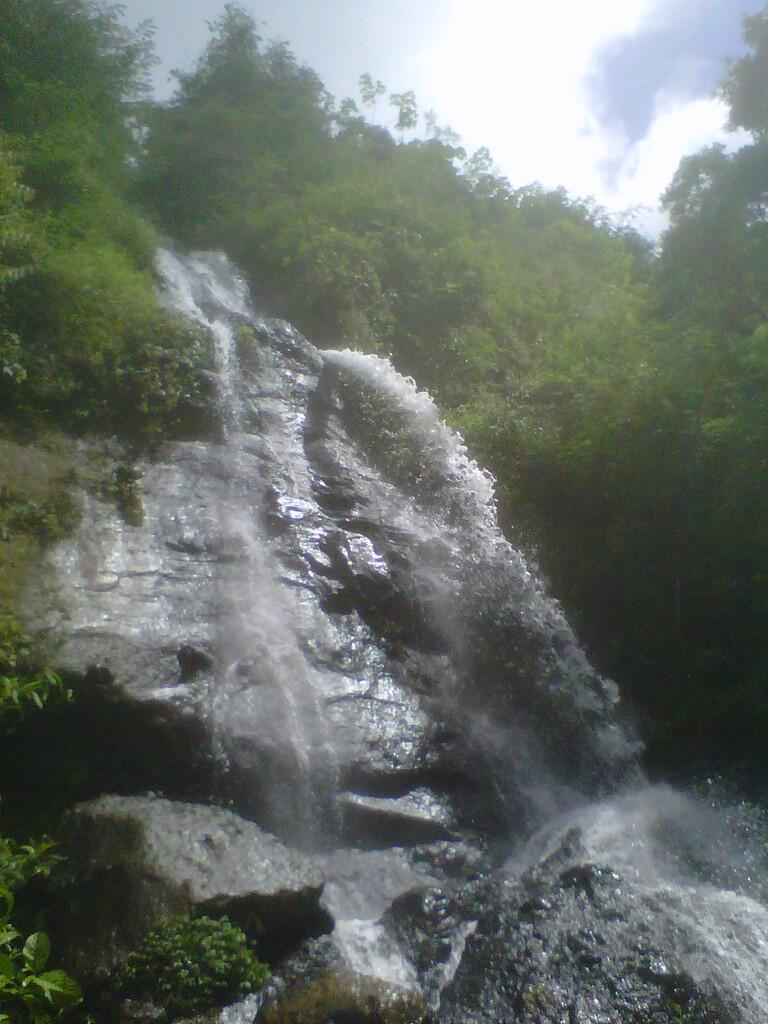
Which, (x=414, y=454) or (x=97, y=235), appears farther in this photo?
(x=97, y=235)

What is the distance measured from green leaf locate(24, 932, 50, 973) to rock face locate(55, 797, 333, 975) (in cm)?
30

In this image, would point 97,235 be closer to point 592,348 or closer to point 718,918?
point 592,348

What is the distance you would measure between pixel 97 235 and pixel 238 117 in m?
8.52

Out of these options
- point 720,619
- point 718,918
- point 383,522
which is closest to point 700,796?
point 718,918

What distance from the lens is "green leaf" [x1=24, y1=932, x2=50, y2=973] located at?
4.83m

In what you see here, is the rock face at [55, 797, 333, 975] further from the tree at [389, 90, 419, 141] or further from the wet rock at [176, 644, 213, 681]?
the tree at [389, 90, 419, 141]

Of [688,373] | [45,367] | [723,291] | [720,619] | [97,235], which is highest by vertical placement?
[723,291]

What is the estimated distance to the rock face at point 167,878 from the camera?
525 cm

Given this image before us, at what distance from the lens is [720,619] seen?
930 cm

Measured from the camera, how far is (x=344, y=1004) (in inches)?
200

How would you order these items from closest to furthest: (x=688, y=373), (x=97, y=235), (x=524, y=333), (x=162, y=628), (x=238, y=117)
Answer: (x=162, y=628) < (x=688, y=373) < (x=97, y=235) < (x=524, y=333) < (x=238, y=117)

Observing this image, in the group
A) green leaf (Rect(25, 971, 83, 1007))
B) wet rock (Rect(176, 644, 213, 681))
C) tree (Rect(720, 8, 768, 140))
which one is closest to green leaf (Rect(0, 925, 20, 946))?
green leaf (Rect(25, 971, 83, 1007))

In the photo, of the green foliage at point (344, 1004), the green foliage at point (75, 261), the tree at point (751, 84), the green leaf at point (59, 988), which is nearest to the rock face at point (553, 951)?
the green foliage at point (344, 1004)

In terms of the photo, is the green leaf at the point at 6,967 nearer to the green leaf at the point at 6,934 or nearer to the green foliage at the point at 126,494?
the green leaf at the point at 6,934
